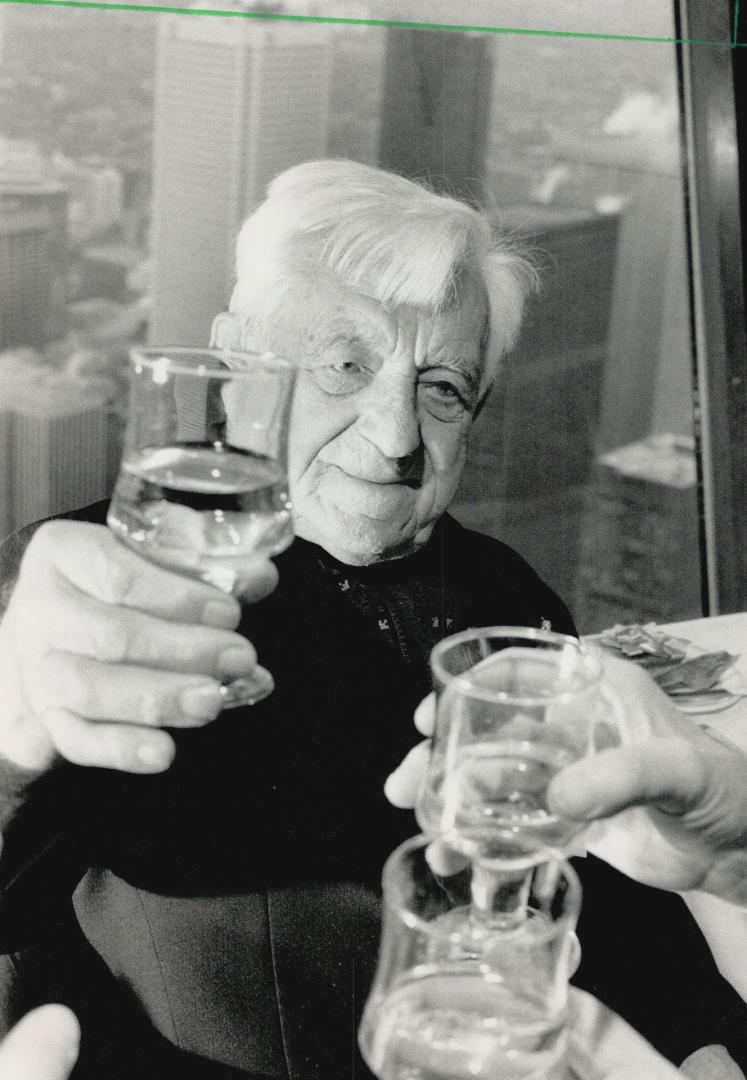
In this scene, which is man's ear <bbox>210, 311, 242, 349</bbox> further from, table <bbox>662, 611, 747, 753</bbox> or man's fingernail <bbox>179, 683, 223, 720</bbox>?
table <bbox>662, 611, 747, 753</bbox>

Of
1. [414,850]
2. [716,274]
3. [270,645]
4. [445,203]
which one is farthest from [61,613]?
[716,274]

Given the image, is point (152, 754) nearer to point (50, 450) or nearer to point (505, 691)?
point (505, 691)

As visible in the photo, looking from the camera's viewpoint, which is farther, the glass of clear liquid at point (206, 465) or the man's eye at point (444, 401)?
the man's eye at point (444, 401)

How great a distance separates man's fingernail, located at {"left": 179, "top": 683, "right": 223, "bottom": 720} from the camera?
628mm

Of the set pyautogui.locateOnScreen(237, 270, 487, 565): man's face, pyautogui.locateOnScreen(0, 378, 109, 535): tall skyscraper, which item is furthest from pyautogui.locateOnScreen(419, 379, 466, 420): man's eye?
pyautogui.locateOnScreen(0, 378, 109, 535): tall skyscraper

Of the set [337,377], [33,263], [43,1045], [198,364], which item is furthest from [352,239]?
[43,1045]

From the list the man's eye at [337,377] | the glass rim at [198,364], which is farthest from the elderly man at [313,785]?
the glass rim at [198,364]

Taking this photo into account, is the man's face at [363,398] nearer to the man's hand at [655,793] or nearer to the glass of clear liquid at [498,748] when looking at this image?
the man's hand at [655,793]

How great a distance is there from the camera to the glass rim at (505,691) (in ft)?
1.90

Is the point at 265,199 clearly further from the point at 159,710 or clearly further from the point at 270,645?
the point at 159,710

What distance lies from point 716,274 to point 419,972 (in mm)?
1279

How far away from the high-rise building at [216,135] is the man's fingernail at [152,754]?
1.28ft

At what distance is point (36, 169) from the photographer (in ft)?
2.86

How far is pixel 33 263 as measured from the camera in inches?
34.9
